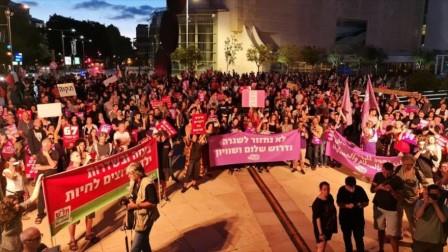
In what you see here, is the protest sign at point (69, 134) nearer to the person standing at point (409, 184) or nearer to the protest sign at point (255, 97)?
the protest sign at point (255, 97)

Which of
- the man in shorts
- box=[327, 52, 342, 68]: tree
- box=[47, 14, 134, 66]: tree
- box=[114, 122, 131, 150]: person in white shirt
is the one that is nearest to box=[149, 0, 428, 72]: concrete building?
box=[327, 52, 342, 68]: tree

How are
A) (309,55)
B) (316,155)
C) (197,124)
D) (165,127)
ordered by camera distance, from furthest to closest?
(309,55)
(316,155)
(165,127)
(197,124)

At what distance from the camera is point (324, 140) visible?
12.1 m

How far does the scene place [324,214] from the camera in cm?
632

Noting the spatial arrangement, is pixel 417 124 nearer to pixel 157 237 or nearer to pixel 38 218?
pixel 157 237

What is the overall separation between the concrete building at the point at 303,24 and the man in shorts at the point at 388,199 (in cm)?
3922

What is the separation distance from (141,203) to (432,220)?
3.87 meters

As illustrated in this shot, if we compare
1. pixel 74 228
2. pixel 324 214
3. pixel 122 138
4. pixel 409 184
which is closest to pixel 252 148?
pixel 122 138

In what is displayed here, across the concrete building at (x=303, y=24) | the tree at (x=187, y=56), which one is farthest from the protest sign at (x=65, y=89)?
the concrete building at (x=303, y=24)

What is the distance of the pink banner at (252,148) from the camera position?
1132 centimetres

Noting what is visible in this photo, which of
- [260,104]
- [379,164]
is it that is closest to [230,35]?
[260,104]

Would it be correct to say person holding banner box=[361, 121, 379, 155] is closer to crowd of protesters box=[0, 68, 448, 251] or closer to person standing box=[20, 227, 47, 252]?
crowd of protesters box=[0, 68, 448, 251]

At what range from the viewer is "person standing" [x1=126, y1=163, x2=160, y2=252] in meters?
5.80

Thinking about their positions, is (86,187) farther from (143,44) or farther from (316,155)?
(143,44)
